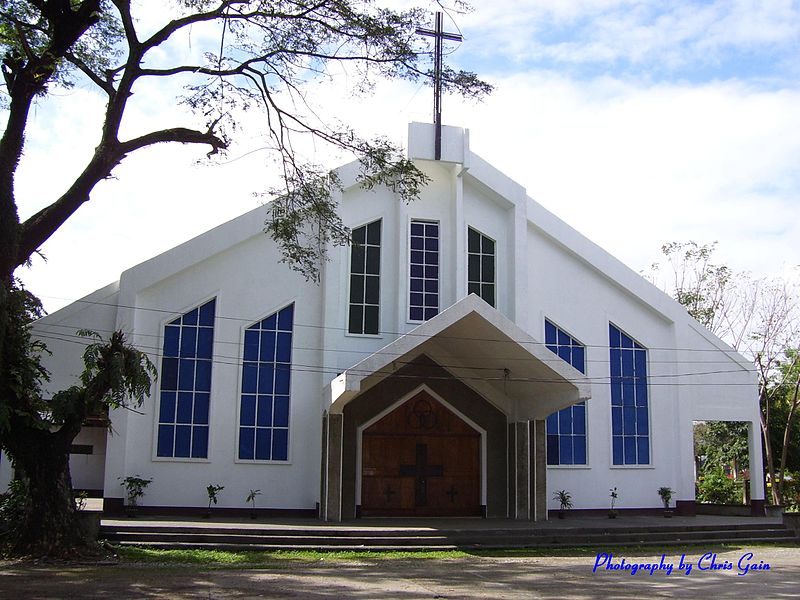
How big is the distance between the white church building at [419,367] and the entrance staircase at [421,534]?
4.29 ft

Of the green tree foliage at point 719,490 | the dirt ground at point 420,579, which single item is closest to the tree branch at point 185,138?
the dirt ground at point 420,579

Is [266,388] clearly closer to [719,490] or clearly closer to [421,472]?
[421,472]

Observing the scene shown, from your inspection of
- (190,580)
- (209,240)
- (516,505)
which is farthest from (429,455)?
(190,580)

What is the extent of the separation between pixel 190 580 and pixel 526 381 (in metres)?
8.38

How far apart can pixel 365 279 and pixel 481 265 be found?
269 cm

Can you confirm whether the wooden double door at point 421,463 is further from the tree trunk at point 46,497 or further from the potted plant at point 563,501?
the tree trunk at point 46,497

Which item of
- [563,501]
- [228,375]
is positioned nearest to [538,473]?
[563,501]

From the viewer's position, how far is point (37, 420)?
37.4ft

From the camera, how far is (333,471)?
1559 centimetres

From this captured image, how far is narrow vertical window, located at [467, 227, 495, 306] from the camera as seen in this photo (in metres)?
18.5

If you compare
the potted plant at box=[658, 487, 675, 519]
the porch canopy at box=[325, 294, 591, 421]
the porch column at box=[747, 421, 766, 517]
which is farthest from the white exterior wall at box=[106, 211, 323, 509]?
the porch column at box=[747, 421, 766, 517]

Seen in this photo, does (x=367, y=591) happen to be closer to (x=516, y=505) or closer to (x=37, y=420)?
(x=37, y=420)

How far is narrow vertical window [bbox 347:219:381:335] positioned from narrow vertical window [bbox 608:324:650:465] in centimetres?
559

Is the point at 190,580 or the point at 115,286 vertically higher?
the point at 115,286
